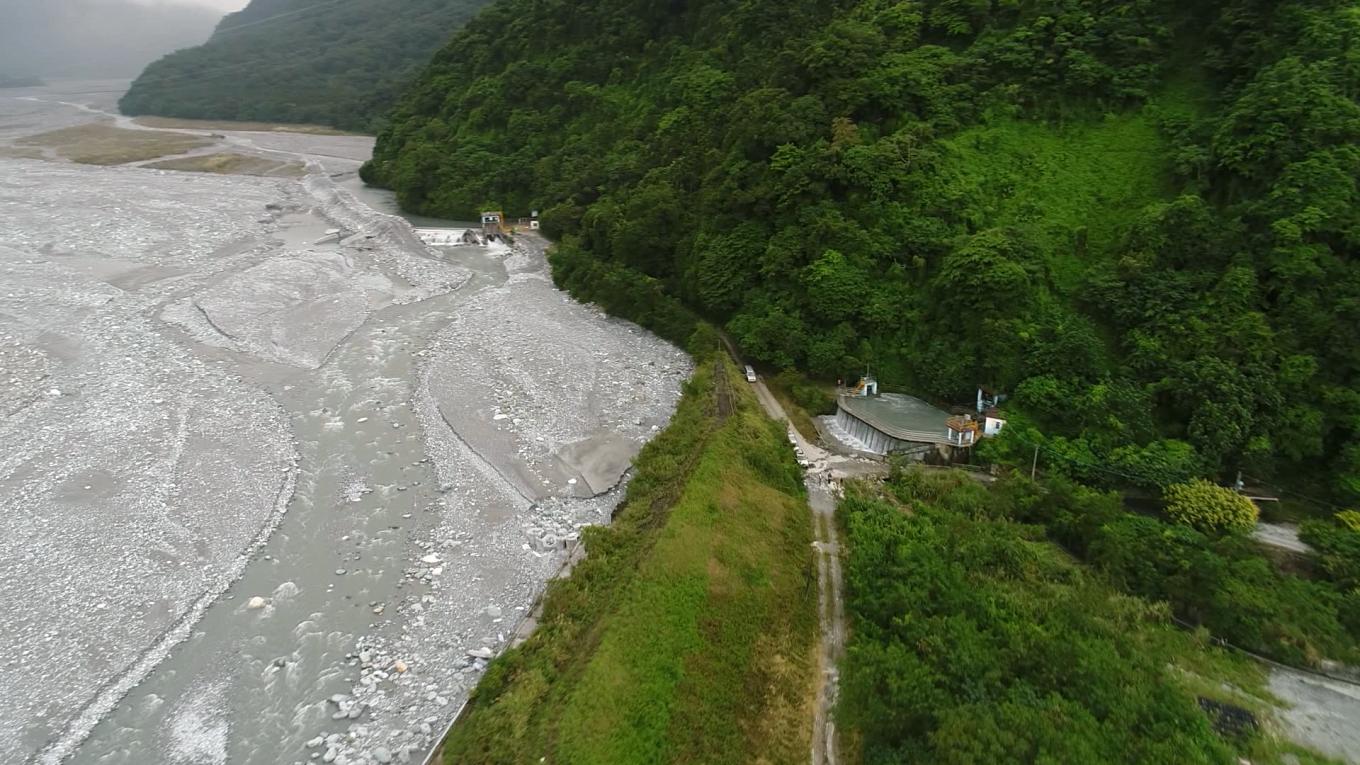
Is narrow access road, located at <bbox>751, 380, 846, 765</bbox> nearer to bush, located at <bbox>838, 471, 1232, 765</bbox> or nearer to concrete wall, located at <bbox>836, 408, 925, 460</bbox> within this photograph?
bush, located at <bbox>838, 471, 1232, 765</bbox>

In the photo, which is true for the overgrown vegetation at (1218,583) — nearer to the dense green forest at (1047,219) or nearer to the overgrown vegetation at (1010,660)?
the overgrown vegetation at (1010,660)

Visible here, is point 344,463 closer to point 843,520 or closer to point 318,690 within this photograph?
point 318,690

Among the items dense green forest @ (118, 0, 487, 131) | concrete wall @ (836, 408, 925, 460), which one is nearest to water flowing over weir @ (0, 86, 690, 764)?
concrete wall @ (836, 408, 925, 460)

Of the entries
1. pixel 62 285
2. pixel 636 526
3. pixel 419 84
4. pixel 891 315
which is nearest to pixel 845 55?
pixel 891 315

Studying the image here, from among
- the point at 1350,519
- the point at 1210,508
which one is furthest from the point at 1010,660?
the point at 1350,519

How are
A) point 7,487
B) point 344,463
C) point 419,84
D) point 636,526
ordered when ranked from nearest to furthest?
point 636,526
point 7,487
point 344,463
point 419,84

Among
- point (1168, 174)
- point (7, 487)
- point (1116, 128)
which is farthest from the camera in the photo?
point (1116, 128)
